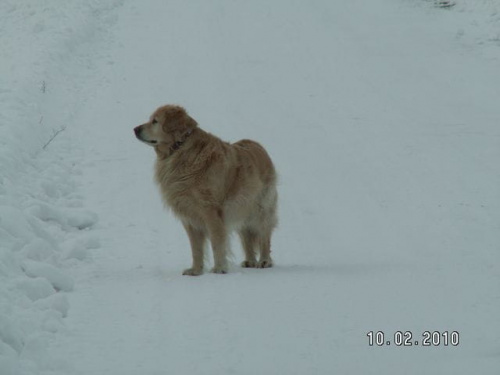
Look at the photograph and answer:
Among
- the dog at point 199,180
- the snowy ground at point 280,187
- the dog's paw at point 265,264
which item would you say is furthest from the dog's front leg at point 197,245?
the dog's paw at point 265,264

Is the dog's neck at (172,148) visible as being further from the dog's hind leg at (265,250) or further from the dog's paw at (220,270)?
the dog's hind leg at (265,250)

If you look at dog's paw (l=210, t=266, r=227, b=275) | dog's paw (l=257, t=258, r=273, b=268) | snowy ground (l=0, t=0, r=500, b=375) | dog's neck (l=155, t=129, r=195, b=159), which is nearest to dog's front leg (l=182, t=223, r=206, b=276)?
dog's paw (l=210, t=266, r=227, b=275)

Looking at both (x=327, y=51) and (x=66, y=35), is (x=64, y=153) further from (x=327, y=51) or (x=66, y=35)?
(x=327, y=51)

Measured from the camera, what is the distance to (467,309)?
5.90 metres

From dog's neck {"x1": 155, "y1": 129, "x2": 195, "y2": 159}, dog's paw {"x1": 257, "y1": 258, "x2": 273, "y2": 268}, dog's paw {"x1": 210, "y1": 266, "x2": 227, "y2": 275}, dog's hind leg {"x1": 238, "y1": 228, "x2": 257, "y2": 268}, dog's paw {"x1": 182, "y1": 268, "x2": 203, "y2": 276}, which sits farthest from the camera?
dog's hind leg {"x1": 238, "y1": 228, "x2": 257, "y2": 268}

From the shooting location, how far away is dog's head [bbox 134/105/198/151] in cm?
724

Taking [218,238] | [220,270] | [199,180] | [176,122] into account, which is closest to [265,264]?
[220,270]

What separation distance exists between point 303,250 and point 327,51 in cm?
926

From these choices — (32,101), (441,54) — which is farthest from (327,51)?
(32,101)

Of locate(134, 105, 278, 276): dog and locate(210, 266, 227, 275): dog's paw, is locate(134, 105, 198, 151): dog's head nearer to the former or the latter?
locate(134, 105, 278, 276): dog
